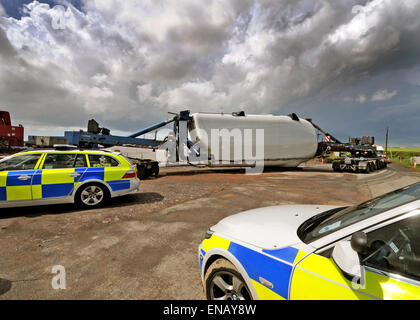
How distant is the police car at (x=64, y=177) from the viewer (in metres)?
4.33

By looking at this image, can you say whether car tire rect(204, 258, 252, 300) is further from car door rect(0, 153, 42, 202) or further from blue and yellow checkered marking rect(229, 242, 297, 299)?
car door rect(0, 153, 42, 202)

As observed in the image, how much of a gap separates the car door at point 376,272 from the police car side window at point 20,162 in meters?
5.64

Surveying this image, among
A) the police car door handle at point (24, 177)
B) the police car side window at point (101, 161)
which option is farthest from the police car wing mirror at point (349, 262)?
the police car door handle at point (24, 177)

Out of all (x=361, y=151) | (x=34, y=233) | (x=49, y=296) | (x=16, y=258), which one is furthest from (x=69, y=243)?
(x=361, y=151)

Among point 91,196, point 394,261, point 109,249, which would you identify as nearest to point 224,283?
point 394,261

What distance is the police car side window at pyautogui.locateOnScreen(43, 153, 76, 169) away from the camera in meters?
4.68

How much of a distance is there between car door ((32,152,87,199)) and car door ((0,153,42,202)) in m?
0.13

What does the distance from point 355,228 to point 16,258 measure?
4.07 metres

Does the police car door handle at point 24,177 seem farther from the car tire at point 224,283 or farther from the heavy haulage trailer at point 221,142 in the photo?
the heavy haulage trailer at point 221,142

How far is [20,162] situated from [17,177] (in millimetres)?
382

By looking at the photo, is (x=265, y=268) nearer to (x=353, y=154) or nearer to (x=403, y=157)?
(x=353, y=154)

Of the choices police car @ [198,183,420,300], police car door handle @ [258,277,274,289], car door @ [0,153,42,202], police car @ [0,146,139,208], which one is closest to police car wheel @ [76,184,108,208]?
police car @ [0,146,139,208]

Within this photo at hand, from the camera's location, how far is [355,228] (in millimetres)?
1362
